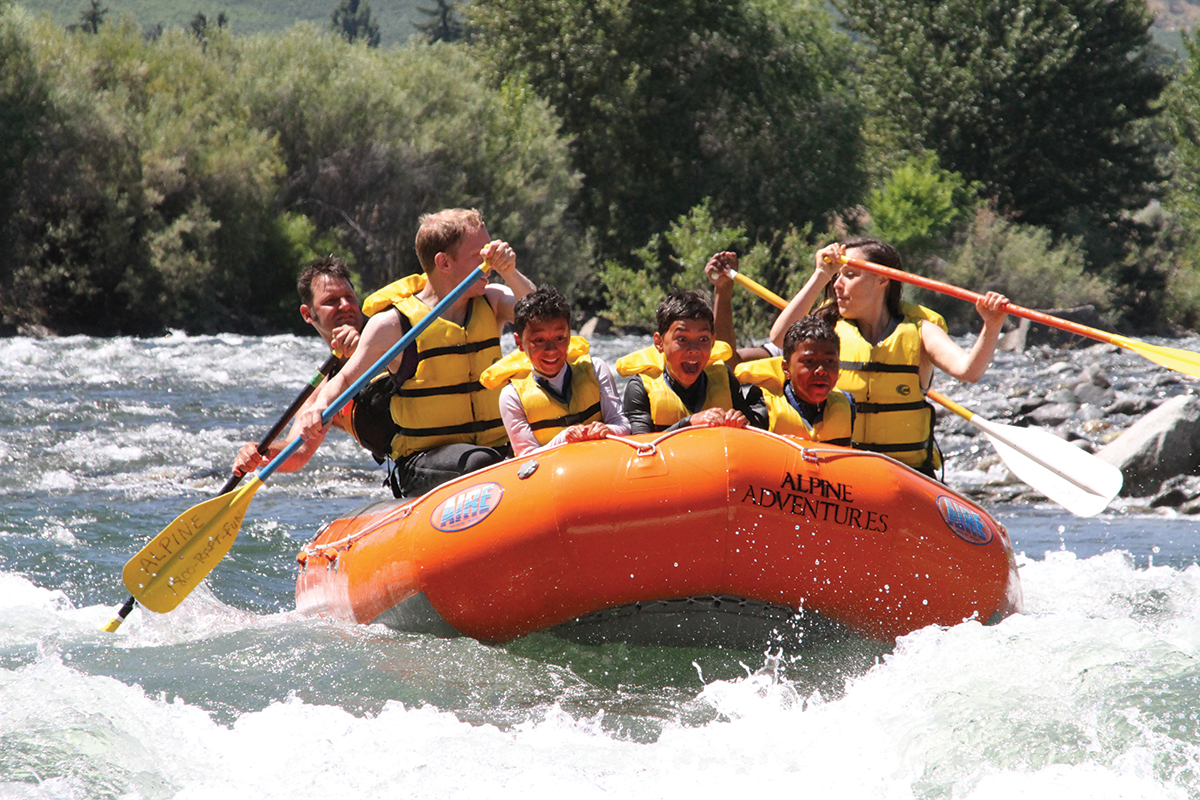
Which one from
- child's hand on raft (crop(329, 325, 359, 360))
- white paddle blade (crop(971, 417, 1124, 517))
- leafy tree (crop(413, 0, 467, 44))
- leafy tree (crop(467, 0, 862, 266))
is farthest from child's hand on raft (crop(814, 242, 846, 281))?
leafy tree (crop(413, 0, 467, 44))

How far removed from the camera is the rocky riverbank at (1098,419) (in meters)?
7.29

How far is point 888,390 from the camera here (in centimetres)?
425

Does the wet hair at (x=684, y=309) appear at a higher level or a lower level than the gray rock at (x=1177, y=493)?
higher

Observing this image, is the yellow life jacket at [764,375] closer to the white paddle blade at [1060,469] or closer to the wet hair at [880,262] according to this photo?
the wet hair at [880,262]

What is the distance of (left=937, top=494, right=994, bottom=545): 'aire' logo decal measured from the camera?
12.0 ft

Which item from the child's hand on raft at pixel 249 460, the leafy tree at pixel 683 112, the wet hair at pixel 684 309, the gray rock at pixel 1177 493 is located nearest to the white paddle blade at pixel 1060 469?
the wet hair at pixel 684 309

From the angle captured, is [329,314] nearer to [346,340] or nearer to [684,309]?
[346,340]

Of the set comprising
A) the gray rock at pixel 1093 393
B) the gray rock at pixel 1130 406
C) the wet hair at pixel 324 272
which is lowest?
the gray rock at pixel 1093 393

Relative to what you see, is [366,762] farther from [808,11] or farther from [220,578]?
[808,11]

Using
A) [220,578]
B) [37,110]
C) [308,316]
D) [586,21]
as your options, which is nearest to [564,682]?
[308,316]

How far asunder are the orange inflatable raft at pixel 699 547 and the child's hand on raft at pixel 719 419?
7 centimetres

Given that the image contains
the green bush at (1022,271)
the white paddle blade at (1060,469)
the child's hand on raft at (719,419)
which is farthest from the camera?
the green bush at (1022,271)

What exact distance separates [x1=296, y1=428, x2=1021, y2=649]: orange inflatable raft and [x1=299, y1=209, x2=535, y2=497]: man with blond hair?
22.1 inches

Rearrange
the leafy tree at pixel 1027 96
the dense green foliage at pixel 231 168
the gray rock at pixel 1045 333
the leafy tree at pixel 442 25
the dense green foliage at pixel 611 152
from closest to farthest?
the gray rock at pixel 1045 333
the dense green foliage at pixel 231 168
the dense green foliage at pixel 611 152
the leafy tree at pixel 1027 96
the leafy tree at pixel 442 25
